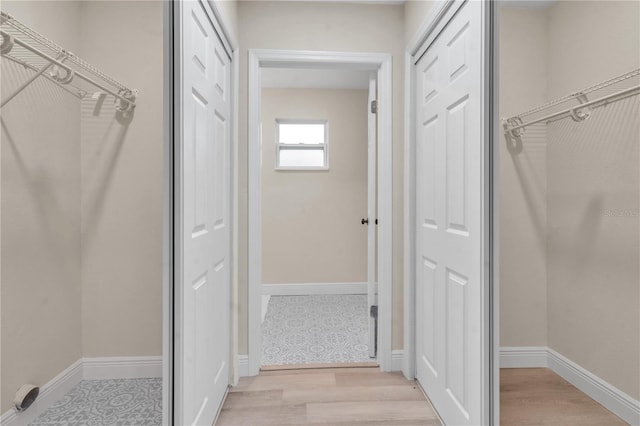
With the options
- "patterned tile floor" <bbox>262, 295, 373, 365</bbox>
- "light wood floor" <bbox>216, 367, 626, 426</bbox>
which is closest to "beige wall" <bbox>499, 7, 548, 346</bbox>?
"light wood floor" <bbox>216, 367, 626, 426</bbox>

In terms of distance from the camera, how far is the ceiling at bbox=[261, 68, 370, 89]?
364 cm

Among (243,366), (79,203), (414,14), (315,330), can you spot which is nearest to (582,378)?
(79,203)

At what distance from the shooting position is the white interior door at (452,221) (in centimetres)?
127

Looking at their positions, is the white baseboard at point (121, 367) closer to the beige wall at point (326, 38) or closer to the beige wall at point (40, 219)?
the beige wall at point (40, 219)

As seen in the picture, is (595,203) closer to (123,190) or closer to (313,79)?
(123,190)

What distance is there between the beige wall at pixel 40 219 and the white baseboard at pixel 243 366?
1.60 meters

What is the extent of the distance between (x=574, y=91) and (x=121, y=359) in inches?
47.3

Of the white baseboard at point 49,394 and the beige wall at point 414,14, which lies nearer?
the white baseboard at point 49,394

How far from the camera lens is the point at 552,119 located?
2.80 ft

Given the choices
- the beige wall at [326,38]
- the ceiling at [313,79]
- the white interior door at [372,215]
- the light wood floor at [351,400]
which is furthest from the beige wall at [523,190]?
the ceiling at [313,79]

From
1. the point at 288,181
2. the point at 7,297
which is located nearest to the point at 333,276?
the point at 288,181

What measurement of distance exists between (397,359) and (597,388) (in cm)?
151

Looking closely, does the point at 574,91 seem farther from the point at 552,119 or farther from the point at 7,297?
the point at 7,297

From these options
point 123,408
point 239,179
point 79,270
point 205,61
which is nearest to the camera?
point 79,270
